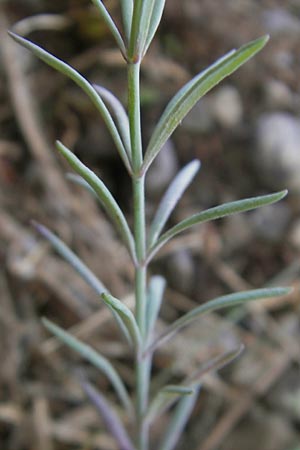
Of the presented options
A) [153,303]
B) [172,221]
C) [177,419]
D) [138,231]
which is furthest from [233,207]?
[172,221]

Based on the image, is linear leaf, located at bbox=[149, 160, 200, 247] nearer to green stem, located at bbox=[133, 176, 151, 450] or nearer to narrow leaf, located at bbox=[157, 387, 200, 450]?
green stem, located at bbox=[133, 176, 151, 450]

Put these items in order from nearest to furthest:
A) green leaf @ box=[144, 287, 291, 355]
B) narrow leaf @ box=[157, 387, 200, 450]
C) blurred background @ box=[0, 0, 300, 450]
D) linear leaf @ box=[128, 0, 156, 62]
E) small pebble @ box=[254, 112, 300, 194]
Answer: linear leaf @ box=[128, 0, 156, 62]
green leaf @ box=[144, 287, 291, 355]
narrow leaf @ box=[157, 387, 200, 450]
blurred background @ box=[0, 0, 300, 450]
small pebble @ box=[254, 112, 300, 194]

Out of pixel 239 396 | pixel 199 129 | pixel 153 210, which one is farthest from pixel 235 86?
pixel 239 396

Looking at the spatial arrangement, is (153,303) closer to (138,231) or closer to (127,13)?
(138,231)

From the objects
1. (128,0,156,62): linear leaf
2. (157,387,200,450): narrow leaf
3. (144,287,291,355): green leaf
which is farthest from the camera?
(157,387,200,450): narrow leaf

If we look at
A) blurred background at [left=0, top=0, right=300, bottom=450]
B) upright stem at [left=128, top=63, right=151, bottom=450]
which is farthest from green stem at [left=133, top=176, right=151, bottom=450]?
blurred background at [left=0, top=0, right=300, bottom=450]

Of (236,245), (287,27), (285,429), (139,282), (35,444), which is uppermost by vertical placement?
(139,282)

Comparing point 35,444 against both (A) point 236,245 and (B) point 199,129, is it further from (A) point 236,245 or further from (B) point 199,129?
(B) point 199,129
